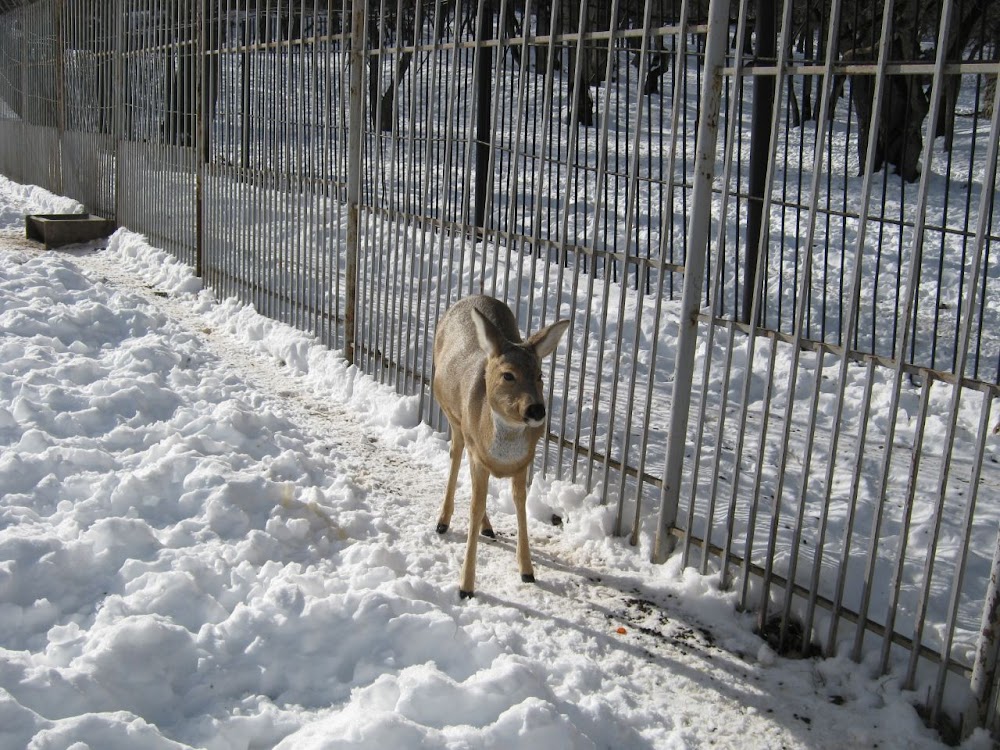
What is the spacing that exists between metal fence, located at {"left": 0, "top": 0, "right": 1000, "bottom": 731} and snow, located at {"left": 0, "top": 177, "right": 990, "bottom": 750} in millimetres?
347

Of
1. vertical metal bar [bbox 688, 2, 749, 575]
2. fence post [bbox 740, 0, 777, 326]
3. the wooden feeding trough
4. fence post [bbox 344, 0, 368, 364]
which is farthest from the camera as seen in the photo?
the wooden feeding trough

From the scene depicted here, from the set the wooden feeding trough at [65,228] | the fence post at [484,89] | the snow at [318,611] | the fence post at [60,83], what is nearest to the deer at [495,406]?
the snow at [318,611]

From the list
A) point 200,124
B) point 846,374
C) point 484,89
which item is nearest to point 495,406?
point 846,374

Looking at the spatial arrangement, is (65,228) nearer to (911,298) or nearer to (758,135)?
(758,135)

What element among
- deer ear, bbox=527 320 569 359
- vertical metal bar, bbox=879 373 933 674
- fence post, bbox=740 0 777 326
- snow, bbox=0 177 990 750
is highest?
fence post, bbox=740 0 777 326

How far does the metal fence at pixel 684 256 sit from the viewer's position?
175 inches

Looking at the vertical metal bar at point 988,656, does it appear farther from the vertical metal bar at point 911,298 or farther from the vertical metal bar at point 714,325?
the vertical metal bar at point 714,325

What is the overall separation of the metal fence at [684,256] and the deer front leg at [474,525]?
804 millimetres

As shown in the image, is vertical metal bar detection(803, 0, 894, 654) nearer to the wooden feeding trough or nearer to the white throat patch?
the white throat patch

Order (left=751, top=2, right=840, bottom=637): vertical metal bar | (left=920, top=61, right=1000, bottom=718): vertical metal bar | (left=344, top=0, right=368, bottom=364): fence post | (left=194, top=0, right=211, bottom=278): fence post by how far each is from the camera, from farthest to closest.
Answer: (left=194, top=0, right=211, bottom=278): fence post < (left=344, top=0, right=368, bottom=364): fence post < (left=751, top=2, right=840, bottom=637): vertical metal bar < (left=920, top=61, right=1000, bottom=718): vertical metal bar

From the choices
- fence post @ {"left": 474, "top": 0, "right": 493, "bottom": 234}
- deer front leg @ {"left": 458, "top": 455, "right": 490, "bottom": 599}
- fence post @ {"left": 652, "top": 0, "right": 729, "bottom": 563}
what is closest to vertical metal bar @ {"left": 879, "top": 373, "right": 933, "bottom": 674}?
fence post @ {"left": 652, "top": 0, "right": 729, "bottom": 563}

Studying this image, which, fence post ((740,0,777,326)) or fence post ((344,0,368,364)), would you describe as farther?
fence post ((344,0,368,364))

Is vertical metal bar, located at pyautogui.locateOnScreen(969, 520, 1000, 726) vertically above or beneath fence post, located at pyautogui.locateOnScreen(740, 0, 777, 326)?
beneath

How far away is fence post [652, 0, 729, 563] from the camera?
498cm
